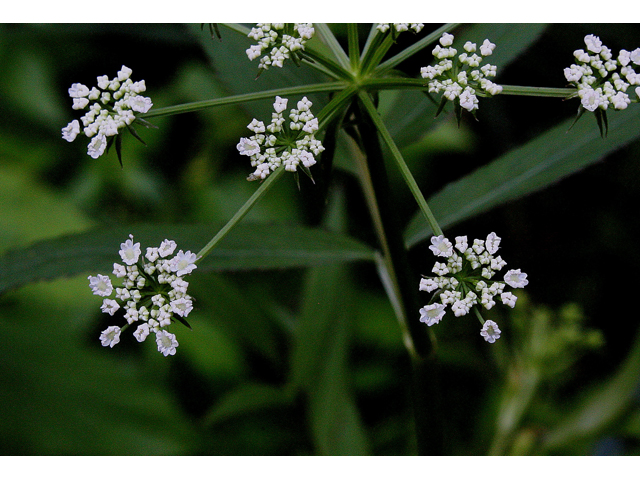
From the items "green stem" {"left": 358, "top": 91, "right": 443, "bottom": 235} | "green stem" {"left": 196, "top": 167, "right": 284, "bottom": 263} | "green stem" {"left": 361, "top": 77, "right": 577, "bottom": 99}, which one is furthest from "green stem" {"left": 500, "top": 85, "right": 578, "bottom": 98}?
"green stem" {"left": 196, "top": 167, "right": 284, "bottom": 263}

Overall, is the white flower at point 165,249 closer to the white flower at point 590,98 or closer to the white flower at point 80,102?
the white flower at point 80,102

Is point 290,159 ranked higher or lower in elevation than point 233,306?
lower

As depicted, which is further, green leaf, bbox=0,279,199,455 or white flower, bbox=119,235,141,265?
green leaf, bbox=0,279,199,455

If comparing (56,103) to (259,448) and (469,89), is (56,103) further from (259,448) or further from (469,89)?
(469,89)

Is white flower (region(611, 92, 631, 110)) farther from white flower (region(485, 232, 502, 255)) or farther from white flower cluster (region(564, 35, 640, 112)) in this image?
white flower (region(485, 232, 502, 255))

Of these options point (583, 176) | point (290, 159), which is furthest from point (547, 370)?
point (290, 159)

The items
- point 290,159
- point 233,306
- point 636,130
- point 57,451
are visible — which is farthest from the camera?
point 233,306

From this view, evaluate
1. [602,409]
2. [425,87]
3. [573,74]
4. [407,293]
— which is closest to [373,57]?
→ [425,87]
